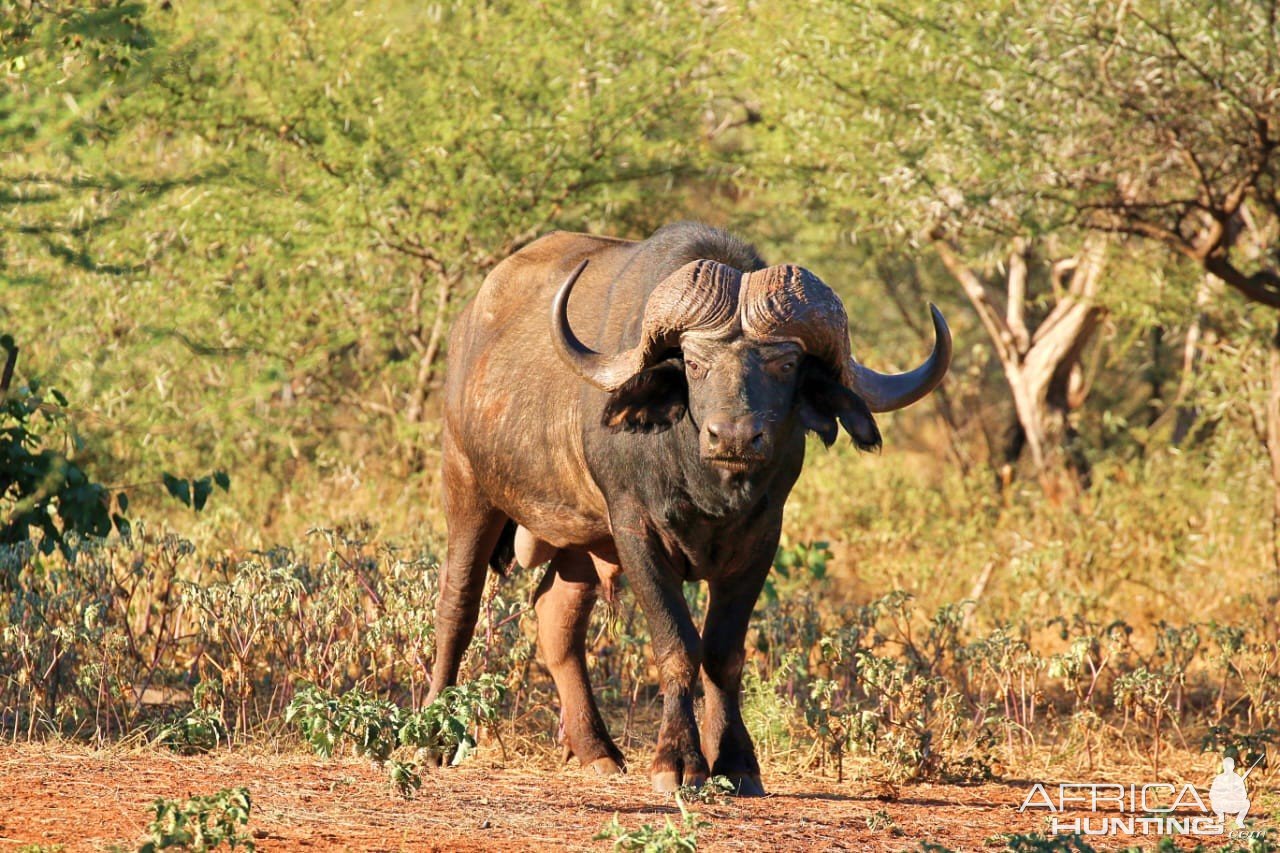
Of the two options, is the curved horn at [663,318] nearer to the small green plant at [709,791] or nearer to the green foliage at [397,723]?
the green foliage at [397,723]

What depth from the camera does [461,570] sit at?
22.7ft

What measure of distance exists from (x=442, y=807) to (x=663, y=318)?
1685 mm

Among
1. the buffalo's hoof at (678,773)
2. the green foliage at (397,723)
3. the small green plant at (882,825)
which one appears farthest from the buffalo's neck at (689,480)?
the small green plant at (882,825)

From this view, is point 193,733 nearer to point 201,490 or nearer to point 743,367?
point 201,490

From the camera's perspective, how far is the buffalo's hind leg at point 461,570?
22.6 feet

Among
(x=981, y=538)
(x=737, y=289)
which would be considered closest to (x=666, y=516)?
(x=737, y=289)

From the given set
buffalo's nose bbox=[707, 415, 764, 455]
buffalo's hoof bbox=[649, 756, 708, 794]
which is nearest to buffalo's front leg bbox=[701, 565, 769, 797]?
buffalo's hoof bbox=[649, 756, 708, 794]

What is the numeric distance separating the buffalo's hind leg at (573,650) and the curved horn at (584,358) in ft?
4.44

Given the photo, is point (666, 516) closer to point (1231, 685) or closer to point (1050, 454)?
point (1231, 685)

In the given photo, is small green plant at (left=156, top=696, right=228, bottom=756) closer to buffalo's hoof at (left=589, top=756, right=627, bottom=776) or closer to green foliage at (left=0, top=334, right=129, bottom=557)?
buffalo's hoof at (left=589, top=756, right=627, bottom=776)

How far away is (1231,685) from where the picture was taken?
9156mm

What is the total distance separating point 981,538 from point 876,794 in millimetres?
6478

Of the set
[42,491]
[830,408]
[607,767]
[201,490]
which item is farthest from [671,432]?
[42,491]
